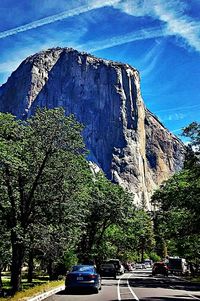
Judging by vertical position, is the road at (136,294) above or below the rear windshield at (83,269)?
below

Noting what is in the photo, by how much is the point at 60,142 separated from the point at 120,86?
163 metres

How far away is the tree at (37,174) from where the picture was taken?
962 inches

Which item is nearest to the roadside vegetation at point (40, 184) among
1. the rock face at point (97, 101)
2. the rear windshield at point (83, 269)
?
the rear windshield at point (83, 269)

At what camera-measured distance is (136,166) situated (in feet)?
573

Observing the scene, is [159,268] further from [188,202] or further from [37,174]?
[37,174]

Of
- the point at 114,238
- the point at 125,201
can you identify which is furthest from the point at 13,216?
the point at 114,238

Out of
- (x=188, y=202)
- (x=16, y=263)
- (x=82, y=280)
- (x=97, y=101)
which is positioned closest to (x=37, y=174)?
A: (x=16, y=263)

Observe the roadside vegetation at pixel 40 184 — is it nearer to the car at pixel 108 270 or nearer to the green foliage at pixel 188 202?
the green foliage at pixel 188 202

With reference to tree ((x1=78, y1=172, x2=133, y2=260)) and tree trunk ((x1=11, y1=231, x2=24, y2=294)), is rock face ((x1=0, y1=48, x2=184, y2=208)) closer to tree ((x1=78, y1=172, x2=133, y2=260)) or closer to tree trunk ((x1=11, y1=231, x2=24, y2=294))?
tree ((x1=78, y1=172, x2=133, y2=260))

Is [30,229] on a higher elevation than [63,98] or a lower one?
lower

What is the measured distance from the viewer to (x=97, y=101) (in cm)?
18575

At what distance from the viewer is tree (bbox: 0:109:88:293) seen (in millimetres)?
24438

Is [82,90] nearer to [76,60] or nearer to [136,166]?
[76,60]

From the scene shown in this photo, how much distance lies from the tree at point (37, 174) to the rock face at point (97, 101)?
145 metres
